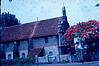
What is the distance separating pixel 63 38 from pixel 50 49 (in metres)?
1.38

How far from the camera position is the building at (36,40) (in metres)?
16.5

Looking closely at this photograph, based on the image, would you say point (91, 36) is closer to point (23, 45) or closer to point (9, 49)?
point (23, 45)

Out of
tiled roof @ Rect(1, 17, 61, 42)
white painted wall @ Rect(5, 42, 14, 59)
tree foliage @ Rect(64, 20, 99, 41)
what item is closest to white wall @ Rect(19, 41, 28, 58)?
tiled roof @ Rect(1, 17, 61, 42)

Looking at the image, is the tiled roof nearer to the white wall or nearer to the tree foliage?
the white wall

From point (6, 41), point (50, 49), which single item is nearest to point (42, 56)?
point (50, 49)

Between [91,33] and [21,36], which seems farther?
[21,36]

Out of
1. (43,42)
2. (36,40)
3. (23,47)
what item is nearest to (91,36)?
(43,42)

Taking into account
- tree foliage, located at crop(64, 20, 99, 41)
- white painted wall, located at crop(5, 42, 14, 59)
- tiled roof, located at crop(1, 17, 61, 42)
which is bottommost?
white painted wall, located at crop(5, 42, 14, 59)

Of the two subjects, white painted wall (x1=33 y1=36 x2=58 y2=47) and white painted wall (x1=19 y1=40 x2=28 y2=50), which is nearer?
white painted wall (x1=33 y1=36 x2=58 y2=47)

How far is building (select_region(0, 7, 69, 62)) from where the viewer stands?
1652 cm

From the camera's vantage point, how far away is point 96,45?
35.2 feet

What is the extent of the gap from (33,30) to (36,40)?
1.15m

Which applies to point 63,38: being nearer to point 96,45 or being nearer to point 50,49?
point 50,49

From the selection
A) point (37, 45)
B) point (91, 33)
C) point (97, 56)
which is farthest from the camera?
point (37, 45)
